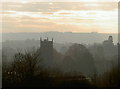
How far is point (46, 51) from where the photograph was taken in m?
3.01

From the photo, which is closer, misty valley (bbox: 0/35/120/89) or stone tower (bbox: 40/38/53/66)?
misty valley (bbox: 0/35/120/89)

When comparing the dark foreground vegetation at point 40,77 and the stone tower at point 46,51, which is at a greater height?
the stone tower at point 46,51

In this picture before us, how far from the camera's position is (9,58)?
9.71ft

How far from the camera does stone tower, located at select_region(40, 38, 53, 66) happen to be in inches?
117

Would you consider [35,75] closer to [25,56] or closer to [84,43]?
[25,56]

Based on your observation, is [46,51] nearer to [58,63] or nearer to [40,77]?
[58,63]

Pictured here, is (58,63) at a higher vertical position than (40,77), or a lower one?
higher

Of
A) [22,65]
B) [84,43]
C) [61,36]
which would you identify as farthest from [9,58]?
[84,43]

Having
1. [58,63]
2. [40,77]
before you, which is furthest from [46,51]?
[40,77]

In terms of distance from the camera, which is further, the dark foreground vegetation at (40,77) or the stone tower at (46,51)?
the stone tower at (46,51)

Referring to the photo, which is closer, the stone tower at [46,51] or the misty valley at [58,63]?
the misty valley at [58,63]

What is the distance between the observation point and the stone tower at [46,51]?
2.97m

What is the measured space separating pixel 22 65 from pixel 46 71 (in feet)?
0.97

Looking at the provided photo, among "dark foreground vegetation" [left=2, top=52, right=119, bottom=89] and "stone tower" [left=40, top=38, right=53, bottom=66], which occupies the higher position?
"stone tower" [left=40, top=38, right=53, bottom=66]
